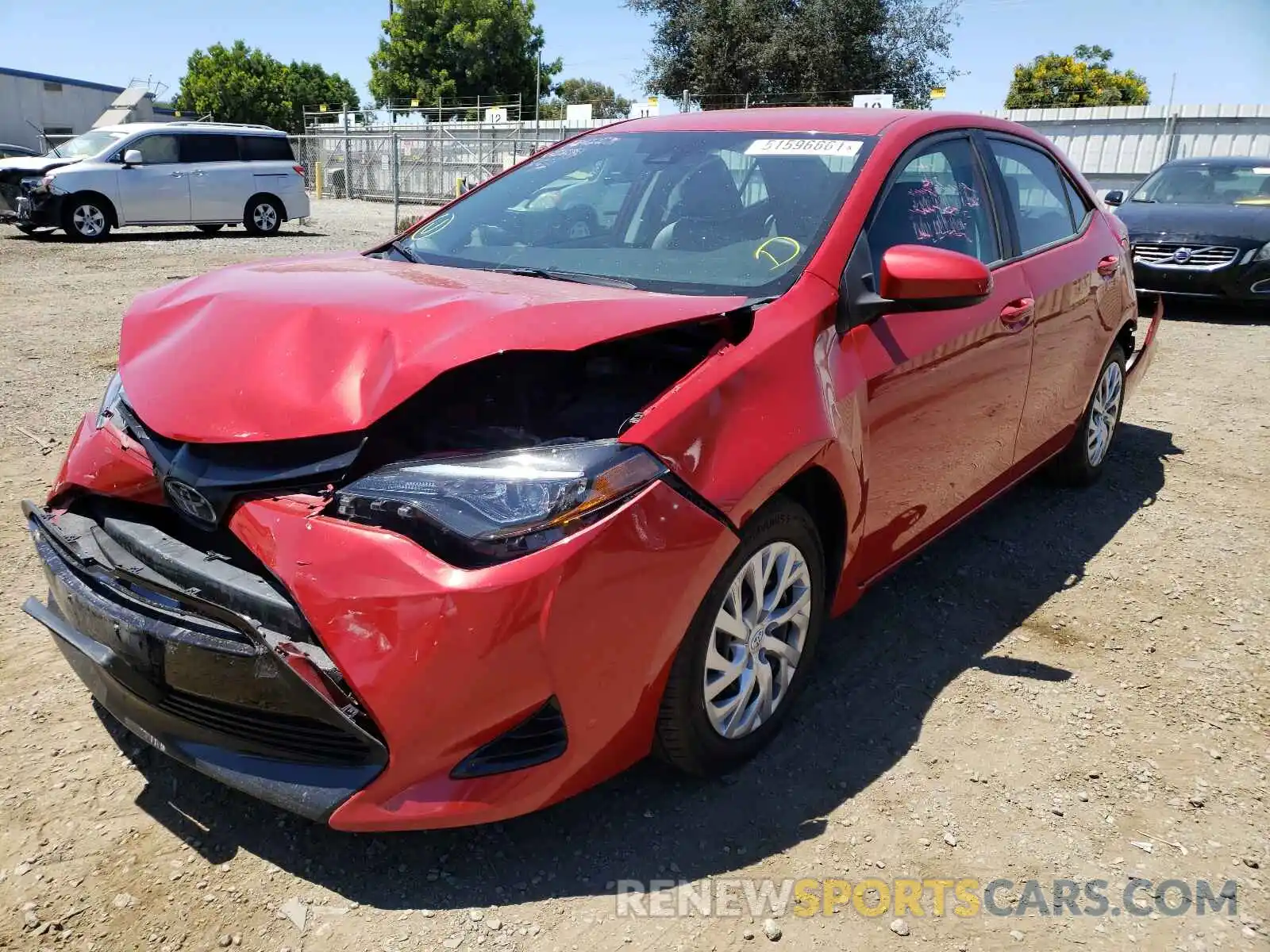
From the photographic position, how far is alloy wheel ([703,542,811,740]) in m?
2.36

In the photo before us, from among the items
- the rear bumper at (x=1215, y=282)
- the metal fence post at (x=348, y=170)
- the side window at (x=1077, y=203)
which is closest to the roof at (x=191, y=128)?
the rear bumper at (x=1215, y=282)

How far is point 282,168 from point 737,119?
49.5ft

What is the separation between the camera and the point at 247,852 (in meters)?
2.24

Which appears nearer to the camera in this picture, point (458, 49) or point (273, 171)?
point (273, 171)

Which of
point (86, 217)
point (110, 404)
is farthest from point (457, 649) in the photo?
point (86, 217)

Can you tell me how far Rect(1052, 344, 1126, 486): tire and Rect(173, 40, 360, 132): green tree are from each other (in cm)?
5912

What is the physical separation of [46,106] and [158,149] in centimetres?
4353

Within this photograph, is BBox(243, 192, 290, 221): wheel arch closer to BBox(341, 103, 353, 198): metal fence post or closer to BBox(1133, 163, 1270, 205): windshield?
BBox(1133, 163, 1270, 205): windshield

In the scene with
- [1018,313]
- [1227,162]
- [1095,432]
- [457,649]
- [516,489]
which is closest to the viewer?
[457,649]

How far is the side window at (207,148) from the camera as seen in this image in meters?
15.4

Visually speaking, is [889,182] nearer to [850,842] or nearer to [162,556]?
[850,842]

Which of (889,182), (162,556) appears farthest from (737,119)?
(162,556)

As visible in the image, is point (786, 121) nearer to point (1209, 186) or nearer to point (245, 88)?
point (1209, 186)

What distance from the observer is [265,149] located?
54.0 ft
